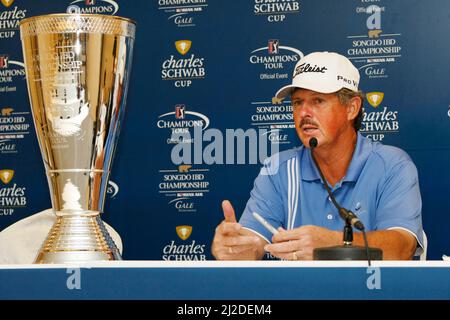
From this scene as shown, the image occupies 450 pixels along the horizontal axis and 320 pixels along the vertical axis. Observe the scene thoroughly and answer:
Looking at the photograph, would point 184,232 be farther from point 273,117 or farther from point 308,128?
point 308,128

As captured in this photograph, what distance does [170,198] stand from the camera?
3.98 metres

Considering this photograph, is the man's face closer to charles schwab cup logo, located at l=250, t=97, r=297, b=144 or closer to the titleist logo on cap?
the titleist logo on cap

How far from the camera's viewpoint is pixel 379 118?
373cm

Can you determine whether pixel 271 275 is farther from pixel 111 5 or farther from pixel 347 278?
pixel 111 5

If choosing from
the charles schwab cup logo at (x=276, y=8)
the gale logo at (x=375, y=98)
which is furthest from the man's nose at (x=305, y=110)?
the charles schwab cup logo at (x=276, y=8)

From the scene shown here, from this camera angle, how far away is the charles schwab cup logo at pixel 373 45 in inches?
147

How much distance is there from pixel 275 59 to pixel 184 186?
0.75m

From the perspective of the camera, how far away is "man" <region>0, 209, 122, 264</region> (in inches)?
95.7

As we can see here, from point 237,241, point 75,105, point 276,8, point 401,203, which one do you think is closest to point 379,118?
point 276,8

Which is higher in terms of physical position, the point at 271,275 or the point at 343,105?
the point at 343,105

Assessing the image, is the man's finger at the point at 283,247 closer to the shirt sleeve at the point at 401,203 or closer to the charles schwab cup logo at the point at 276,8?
the shirt sleeve at the point at 401,203

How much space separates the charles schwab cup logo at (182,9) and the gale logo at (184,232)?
38.6 inches
